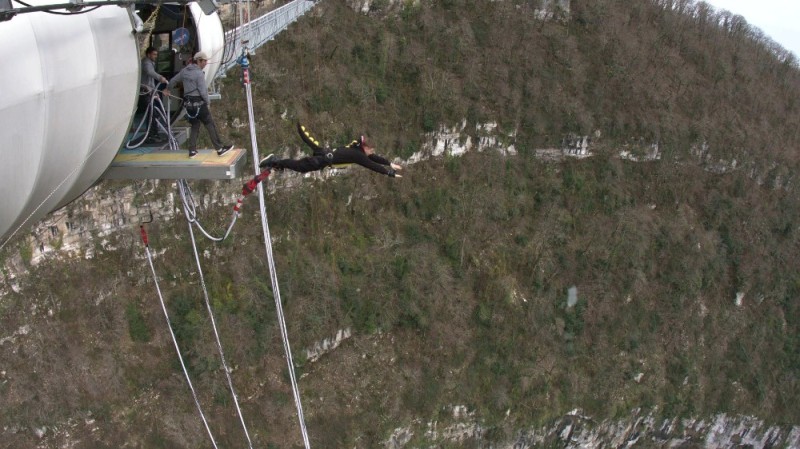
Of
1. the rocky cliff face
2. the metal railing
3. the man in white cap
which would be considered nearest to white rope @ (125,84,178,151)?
the man in white cap

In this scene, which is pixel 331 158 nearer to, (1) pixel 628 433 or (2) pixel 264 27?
(2) pixel 264 27

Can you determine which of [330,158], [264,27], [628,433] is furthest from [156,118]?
[628,433]

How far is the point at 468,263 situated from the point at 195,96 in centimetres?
1901

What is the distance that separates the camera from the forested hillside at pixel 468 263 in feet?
55.0

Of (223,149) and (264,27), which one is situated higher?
(264,27)

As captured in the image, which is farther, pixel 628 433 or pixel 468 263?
pixel 628 433

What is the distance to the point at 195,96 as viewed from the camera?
6324 mm

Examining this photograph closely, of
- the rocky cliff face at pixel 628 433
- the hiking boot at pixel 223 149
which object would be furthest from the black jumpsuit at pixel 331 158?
the rocky cliff face at pixel 628 433

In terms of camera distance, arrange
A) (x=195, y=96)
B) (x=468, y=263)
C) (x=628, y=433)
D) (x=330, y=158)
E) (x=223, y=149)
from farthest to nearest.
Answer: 1. (x=628, y=433)
2. (x=468, y=263)
3. (x=330, y=158)
4. (x=195, y=96)
5. (x=223, y=149)

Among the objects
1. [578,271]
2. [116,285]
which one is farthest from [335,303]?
[578,271]

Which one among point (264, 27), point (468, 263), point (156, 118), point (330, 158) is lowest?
point (468, 263)

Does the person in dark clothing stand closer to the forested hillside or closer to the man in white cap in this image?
the man in white cap

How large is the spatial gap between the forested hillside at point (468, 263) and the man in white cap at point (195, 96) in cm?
1256

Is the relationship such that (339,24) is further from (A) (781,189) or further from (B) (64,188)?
(A) (781,189)
